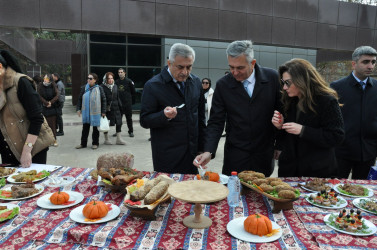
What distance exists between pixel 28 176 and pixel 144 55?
13052mm

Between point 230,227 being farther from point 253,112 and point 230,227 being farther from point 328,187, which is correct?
point 253,112

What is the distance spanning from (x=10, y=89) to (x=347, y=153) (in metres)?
3.49

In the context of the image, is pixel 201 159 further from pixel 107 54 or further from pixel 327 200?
pixel 107 54

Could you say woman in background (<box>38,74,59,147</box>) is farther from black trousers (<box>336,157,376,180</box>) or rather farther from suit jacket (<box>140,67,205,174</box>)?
black trousers (<box>336,157,376,180</box>)

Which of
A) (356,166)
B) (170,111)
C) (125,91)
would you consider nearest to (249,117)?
(170,111)

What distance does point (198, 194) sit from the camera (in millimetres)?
1725

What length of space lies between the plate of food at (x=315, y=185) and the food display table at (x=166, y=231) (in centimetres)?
25

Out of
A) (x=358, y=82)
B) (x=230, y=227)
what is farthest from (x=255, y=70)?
(x=230, y=227)

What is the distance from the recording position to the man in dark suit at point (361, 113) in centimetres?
341

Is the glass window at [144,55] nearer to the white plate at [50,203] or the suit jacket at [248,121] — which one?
the suit jacket at [248,121]

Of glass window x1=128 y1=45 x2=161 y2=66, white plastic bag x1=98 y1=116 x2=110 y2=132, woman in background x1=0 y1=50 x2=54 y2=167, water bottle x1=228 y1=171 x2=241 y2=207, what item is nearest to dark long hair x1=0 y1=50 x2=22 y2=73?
woman in background x1=0 y1=50 x2=54 y2=167

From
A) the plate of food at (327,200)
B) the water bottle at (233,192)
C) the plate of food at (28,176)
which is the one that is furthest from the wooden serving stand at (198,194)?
the plate of food at (28,176)

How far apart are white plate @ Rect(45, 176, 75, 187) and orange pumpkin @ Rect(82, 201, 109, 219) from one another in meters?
0.63

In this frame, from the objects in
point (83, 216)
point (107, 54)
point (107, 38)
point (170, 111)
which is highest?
point (107, 38)
